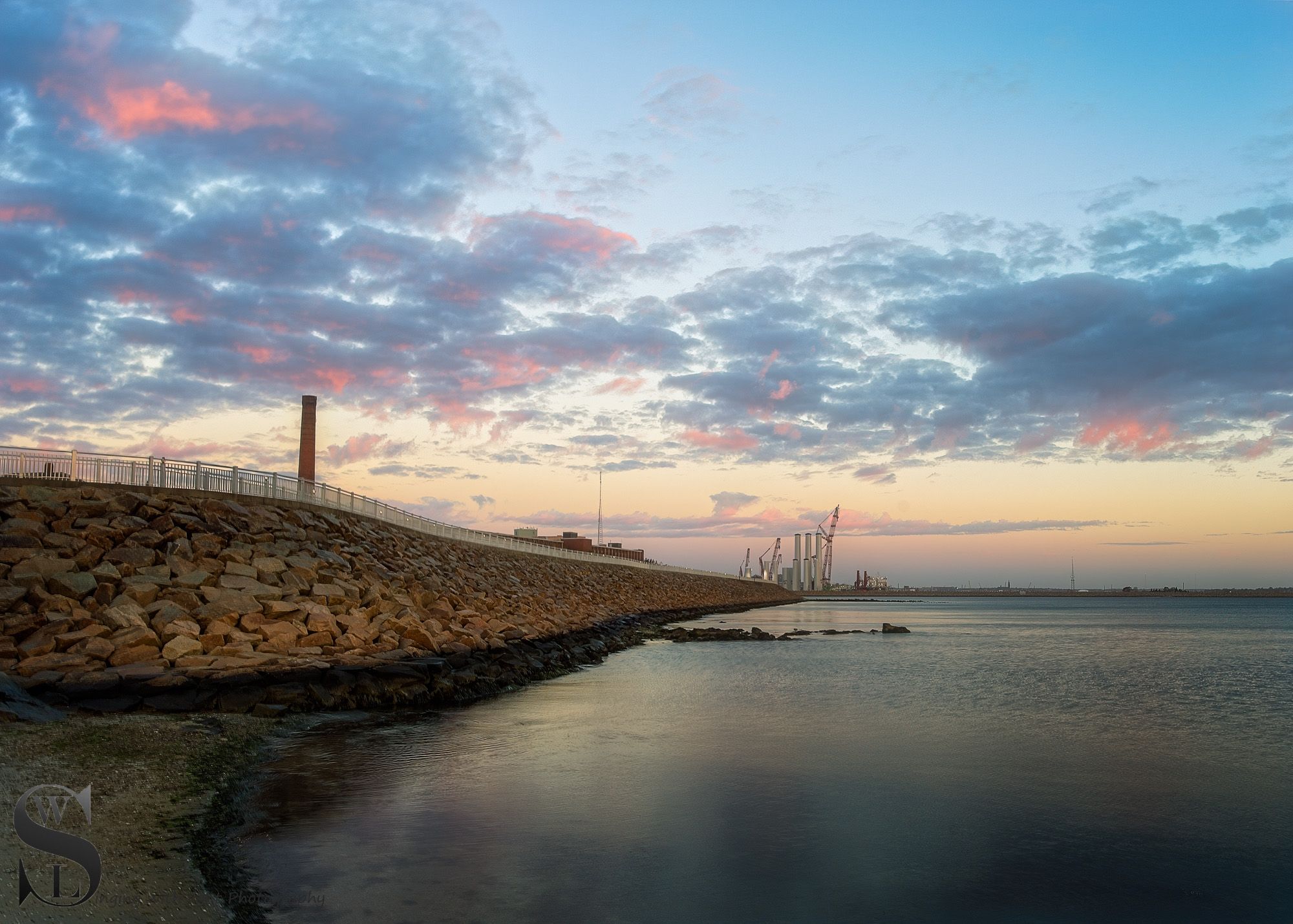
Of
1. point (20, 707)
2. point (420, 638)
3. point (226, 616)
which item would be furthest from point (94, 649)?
point (420, 638)

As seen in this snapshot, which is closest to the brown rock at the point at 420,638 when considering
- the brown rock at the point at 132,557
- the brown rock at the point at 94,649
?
the brown rock at the point at 132,557

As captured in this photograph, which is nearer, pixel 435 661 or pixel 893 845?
pixel 893 845

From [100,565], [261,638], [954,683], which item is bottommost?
[954,683]

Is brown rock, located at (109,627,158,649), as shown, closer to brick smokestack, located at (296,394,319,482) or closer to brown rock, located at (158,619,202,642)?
brown rock, located at (158,619,202,642)

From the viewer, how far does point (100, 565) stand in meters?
21.7

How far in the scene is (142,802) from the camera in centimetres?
1116

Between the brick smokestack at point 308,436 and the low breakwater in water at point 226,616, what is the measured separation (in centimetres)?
1613

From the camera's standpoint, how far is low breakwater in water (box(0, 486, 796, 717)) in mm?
17906

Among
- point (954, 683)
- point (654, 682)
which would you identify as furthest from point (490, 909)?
point (954, 683)

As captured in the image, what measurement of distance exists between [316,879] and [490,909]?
2091mm

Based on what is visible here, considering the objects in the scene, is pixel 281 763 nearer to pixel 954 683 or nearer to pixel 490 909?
pixel 490 909

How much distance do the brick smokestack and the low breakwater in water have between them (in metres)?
16.1

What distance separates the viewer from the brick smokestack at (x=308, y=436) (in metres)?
49.7

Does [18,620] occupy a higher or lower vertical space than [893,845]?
higher
